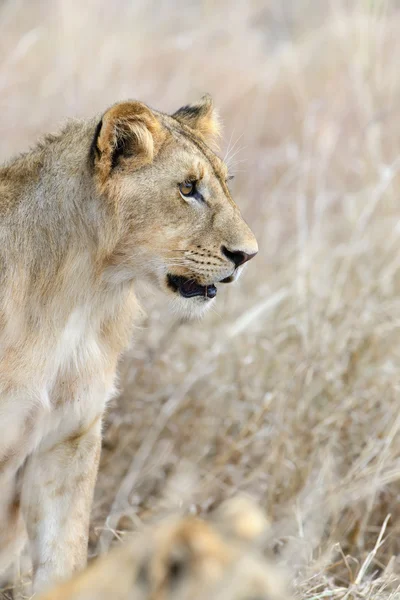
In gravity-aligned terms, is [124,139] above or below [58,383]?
above

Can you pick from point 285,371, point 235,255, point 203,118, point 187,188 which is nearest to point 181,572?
point 235,255

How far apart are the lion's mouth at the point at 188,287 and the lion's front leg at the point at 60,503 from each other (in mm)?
513

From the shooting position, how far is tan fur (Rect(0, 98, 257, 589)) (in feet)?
9.85

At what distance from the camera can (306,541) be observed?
9.98 feet

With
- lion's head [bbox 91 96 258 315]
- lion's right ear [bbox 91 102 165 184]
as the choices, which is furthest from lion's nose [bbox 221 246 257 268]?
lion's right ear [bbox 91 102 165 184]

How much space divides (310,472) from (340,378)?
0.50 m

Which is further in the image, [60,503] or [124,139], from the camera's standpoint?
[60,503]

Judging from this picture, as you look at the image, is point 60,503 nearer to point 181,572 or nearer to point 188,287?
point 188,287

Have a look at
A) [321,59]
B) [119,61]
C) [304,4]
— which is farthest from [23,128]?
[304,4]

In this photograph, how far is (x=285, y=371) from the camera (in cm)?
443

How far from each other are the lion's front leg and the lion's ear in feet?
3.70

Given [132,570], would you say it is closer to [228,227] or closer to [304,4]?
[228,227]

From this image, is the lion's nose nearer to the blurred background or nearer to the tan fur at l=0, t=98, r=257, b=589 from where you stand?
the tan fur at l=0, t=98, r=257, b=589

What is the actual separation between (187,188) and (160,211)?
126 mm
